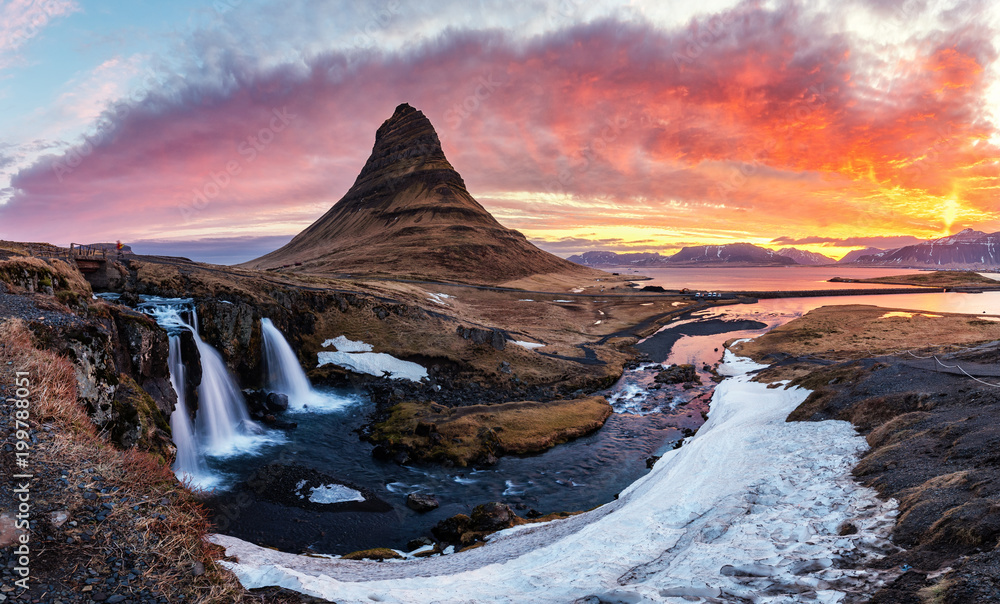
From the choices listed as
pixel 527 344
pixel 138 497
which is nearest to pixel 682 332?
pixel 527 344

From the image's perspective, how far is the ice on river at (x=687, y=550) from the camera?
11.0m

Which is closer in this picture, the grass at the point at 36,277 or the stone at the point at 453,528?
the stone at the point at 453,528

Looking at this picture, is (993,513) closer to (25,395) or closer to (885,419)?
(885,419)

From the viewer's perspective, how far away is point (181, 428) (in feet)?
96.1

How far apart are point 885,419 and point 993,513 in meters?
14.9

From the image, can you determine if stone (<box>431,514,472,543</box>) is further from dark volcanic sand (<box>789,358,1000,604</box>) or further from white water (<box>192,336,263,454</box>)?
white water (<box>192,336,263,454</box>)

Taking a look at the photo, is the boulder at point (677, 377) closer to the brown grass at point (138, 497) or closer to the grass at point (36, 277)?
the brown grass at point (138, 497)

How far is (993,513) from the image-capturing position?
10.3 metres

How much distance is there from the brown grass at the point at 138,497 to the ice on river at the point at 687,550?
1505 millimetres

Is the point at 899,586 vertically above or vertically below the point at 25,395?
below

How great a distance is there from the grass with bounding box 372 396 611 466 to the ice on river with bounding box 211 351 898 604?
11391mm

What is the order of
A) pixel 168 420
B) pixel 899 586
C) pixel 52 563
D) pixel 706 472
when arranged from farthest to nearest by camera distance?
pixel 168 420 < pixel 706 472 < pixel 899 586 < pixel 52 563

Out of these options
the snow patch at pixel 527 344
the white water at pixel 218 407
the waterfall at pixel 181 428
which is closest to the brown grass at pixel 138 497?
the waterfall at pixel 181 428

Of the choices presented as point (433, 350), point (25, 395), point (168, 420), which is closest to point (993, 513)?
point (25, 395)
